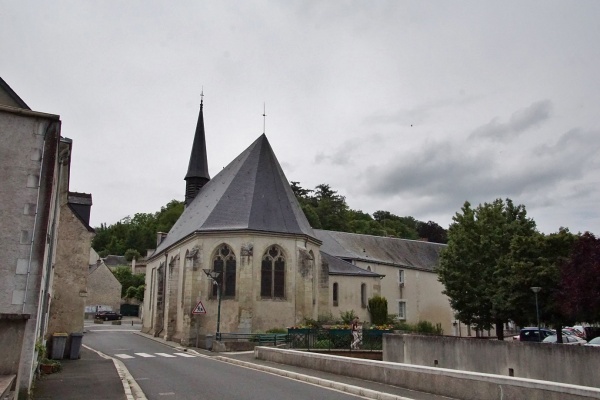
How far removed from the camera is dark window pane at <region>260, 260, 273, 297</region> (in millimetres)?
28188

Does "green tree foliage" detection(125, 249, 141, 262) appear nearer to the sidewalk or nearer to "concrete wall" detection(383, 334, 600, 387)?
the sidewalk

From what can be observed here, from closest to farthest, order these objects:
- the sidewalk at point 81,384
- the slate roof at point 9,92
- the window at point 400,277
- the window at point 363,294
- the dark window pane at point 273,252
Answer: the sidewalk at point 81,384 < the slate roof at point 9,92 < the dark window pane at point 273,252 < the window at point 363,294 < the window at point 400,277

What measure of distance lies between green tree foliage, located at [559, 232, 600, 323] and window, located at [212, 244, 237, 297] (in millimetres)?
15891

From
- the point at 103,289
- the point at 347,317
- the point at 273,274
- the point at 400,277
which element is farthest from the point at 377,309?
the point at 103,289

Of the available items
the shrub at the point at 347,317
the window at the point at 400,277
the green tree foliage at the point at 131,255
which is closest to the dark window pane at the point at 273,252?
the shrub at the point at 347,317

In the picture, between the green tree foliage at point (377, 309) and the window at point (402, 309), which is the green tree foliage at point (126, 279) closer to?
the window at point (402, 309)

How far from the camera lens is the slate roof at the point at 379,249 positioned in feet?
137

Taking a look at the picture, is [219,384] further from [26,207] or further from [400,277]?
[400,277]

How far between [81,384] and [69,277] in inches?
294

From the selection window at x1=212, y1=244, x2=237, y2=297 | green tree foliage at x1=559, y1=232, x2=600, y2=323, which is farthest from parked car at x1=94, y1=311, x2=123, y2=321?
green tree foliage at x1=559, y1=232, x2=600, y2=323

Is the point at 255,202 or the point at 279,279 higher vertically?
the point at 255,202

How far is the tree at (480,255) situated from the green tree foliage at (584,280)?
714 centimetres

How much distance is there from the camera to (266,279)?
28.4 metres

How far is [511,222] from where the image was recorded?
29.2 metres
